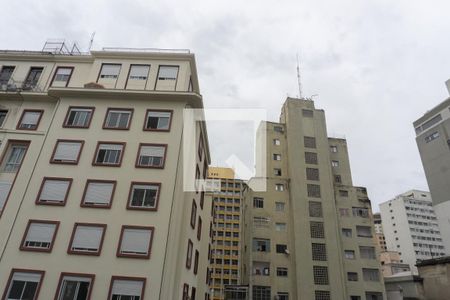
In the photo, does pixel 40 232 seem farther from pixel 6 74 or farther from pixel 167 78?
pixel 6 74

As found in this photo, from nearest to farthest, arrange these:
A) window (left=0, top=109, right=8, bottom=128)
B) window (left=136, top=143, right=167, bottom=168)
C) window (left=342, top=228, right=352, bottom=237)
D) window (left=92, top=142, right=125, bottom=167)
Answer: window (left=136, top=143, right=167, bottom=168)
window (left=92, top=142, right=125, bottom=167)
window (left=0, top=109, right=8, bottom=128)
window (left=342, top=228, right=352, bottom=237)

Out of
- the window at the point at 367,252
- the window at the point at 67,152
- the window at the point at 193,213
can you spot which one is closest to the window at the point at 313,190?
the window at the point at 367,252

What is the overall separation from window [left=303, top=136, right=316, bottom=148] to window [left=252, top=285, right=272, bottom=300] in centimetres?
2291

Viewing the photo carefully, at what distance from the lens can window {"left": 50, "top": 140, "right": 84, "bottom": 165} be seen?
21.8m

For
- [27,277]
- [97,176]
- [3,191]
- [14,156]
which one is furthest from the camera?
[14,156]

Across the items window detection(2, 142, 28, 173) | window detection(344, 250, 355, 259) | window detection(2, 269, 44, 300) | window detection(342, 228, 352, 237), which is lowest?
window detection(2, 269, 44, 300)

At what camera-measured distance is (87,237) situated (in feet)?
62.7

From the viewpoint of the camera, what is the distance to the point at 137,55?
83.7 ft

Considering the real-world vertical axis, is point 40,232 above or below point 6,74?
below

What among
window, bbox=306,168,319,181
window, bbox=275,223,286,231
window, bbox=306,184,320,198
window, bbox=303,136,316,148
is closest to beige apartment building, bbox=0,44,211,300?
window, bbox=275,223,286,231

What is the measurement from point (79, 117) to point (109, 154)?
4507 millimetres

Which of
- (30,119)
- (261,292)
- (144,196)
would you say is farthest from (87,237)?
(261,292)

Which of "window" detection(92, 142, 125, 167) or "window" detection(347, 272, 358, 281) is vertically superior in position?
"window" detection(92, 142, 125, 167)

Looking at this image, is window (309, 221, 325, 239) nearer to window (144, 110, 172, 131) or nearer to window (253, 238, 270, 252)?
window (253, 238, 270, 252)
